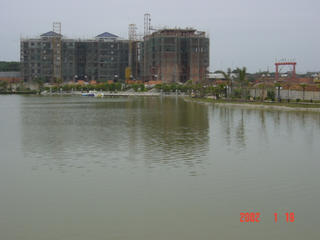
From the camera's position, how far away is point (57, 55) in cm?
13638

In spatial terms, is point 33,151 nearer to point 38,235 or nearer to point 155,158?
point 155,158

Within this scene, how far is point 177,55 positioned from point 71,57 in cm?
3479

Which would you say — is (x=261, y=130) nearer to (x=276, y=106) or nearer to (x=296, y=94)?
(x=276, y=106)

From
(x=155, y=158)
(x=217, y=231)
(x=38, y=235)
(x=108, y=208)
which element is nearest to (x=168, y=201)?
(x=108, y=208)

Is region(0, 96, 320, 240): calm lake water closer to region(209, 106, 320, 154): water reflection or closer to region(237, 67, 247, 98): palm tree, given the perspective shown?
region(209, 106, 320, 154): water reflection

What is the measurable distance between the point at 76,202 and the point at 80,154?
6912 millimetres

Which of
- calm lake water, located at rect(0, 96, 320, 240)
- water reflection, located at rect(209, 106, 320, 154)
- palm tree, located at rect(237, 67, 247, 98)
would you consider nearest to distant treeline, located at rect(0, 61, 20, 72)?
palm tree, located at rect(237, 67, 247, 98)

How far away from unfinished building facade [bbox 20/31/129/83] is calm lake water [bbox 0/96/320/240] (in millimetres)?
116056

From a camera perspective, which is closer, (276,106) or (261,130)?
(261,130)

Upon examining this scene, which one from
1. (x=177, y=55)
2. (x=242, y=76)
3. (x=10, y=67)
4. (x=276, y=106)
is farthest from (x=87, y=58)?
(x=276, y=106)

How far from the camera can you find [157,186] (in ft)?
43.3

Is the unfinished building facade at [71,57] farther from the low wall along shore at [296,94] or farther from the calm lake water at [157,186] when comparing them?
the calm lake water at [157,186]

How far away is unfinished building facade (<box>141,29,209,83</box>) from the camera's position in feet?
A: 396

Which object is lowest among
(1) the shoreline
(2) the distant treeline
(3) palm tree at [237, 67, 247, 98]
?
(1) the shoreline
